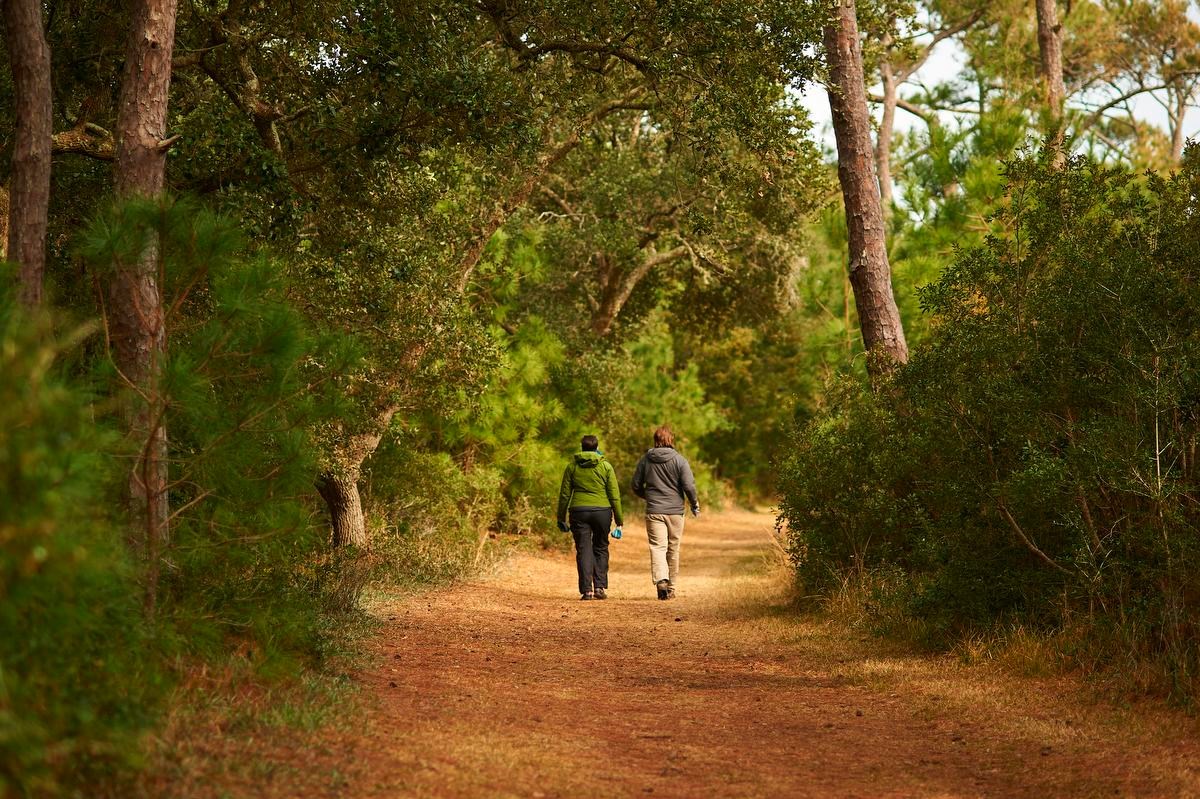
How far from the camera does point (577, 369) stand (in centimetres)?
2209

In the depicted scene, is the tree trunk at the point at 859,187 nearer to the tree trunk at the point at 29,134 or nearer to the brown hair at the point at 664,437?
the brown hair at the point at 664,437

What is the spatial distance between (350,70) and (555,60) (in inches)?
127

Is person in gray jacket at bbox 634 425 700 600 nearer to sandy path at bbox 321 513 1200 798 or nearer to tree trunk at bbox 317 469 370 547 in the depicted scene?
sandy path at bbox 321 513 1200 798

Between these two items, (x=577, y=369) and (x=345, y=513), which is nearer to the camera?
(x=345, y=513)

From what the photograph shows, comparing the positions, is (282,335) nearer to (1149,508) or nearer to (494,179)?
(1149,508)

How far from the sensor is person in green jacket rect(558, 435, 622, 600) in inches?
574

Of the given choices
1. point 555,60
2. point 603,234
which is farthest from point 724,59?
point 603,234

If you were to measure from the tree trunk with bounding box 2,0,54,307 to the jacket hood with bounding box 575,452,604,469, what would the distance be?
798cm

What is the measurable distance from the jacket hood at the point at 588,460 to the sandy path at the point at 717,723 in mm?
3102

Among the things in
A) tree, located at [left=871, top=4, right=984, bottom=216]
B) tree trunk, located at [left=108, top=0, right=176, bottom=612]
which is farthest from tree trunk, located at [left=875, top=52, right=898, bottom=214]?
tree trunk, located at [left=108, top=0, right=176, bottom=612]

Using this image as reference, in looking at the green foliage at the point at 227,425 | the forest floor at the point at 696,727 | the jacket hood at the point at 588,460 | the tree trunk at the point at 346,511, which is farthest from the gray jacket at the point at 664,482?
the green foliage at the point at 227,425

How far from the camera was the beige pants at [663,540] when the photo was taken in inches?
563

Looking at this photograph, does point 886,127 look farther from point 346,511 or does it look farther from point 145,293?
point 145,293

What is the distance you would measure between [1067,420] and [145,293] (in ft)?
18.2
